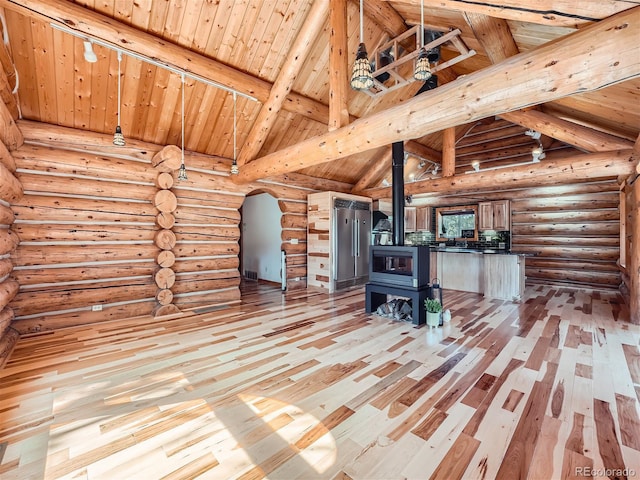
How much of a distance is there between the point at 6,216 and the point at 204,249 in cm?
280

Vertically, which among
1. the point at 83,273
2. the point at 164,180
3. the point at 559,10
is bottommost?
the point at 83,273

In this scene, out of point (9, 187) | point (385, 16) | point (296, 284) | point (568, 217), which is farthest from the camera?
point (568, 217)

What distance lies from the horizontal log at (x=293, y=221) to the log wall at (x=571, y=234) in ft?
21.1

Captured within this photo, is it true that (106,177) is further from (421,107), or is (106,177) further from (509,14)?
(509,14)

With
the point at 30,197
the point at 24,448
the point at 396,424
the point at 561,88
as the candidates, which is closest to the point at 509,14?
the point at 561,88

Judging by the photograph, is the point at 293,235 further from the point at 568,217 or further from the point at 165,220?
the point at 568,217

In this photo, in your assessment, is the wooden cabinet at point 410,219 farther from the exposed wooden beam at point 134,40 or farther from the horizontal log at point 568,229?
the exposed wooden beam at point 134,40

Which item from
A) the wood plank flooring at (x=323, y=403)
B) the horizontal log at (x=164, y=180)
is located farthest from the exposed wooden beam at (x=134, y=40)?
the wood plank flooring at (x=323, y=403)

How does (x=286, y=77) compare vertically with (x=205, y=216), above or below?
above

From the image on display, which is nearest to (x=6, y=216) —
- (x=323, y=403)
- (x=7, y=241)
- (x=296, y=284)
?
(x=7, y=241)

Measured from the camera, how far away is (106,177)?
15.9 ft

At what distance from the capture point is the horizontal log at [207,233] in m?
5.60

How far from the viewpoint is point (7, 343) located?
11.5 ft

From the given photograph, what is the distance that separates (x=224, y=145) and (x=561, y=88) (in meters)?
5.42
